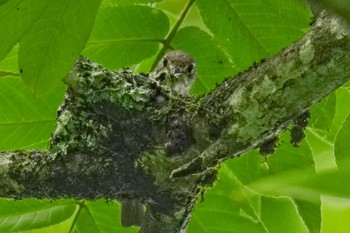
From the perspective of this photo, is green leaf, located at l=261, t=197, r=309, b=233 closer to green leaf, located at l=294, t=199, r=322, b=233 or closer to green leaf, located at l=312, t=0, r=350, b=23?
green leaf, located at l=294, t=199, r=322, b=233

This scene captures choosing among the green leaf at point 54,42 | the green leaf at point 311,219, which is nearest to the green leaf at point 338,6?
the green leaf at point 54,42

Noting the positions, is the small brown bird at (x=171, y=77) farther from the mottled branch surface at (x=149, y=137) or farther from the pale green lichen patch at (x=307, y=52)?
the pale green lichen patch at (x=307, y=52)

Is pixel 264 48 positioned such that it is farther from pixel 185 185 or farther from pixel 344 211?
pixel 344 211

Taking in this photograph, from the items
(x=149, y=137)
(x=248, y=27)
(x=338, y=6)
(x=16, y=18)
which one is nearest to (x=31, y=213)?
(x=149, y=137)

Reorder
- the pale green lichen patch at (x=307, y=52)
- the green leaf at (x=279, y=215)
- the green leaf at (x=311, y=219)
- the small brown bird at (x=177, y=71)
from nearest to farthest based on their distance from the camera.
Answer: the pale green lichen patch at (x=307, y=52)
the green leaf at (x=311, y=219)
the green leaf at (x=279, y=215)
the small brown bird at (x=177, y=71)

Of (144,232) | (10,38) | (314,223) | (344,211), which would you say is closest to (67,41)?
(10,38)
